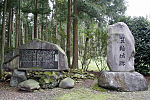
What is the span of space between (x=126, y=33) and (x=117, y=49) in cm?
81

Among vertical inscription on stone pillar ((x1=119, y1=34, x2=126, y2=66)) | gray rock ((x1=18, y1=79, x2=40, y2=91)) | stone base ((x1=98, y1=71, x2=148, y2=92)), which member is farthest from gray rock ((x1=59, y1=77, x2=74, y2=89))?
vertical inscription on stone pillar ((x1=119, y1=34, x2=126, y2=66))

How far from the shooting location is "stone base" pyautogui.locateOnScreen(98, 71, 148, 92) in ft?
18.2

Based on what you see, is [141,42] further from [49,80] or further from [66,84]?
[49,80]

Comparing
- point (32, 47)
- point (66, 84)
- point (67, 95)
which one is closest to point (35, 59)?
point (32, 47)

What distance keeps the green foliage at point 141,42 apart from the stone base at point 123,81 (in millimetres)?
A: 2506

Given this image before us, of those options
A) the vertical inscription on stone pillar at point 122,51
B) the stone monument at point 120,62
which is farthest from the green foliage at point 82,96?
the vertical inscription on stone pillar at point 122,51

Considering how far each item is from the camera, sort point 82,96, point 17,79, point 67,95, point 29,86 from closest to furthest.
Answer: point 82,96
point 67,95
point 29,86
point 17,79

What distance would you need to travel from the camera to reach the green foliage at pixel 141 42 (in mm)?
7773

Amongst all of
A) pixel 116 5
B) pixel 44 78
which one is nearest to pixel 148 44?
pixel 116 5

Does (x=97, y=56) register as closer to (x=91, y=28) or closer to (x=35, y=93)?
(x=91, y=28)

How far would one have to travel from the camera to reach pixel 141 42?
7965mm

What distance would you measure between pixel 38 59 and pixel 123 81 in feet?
12.3

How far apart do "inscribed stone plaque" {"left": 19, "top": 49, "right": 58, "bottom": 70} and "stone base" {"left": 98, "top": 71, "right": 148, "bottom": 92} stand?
234 centimetres

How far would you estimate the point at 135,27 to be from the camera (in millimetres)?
8430
